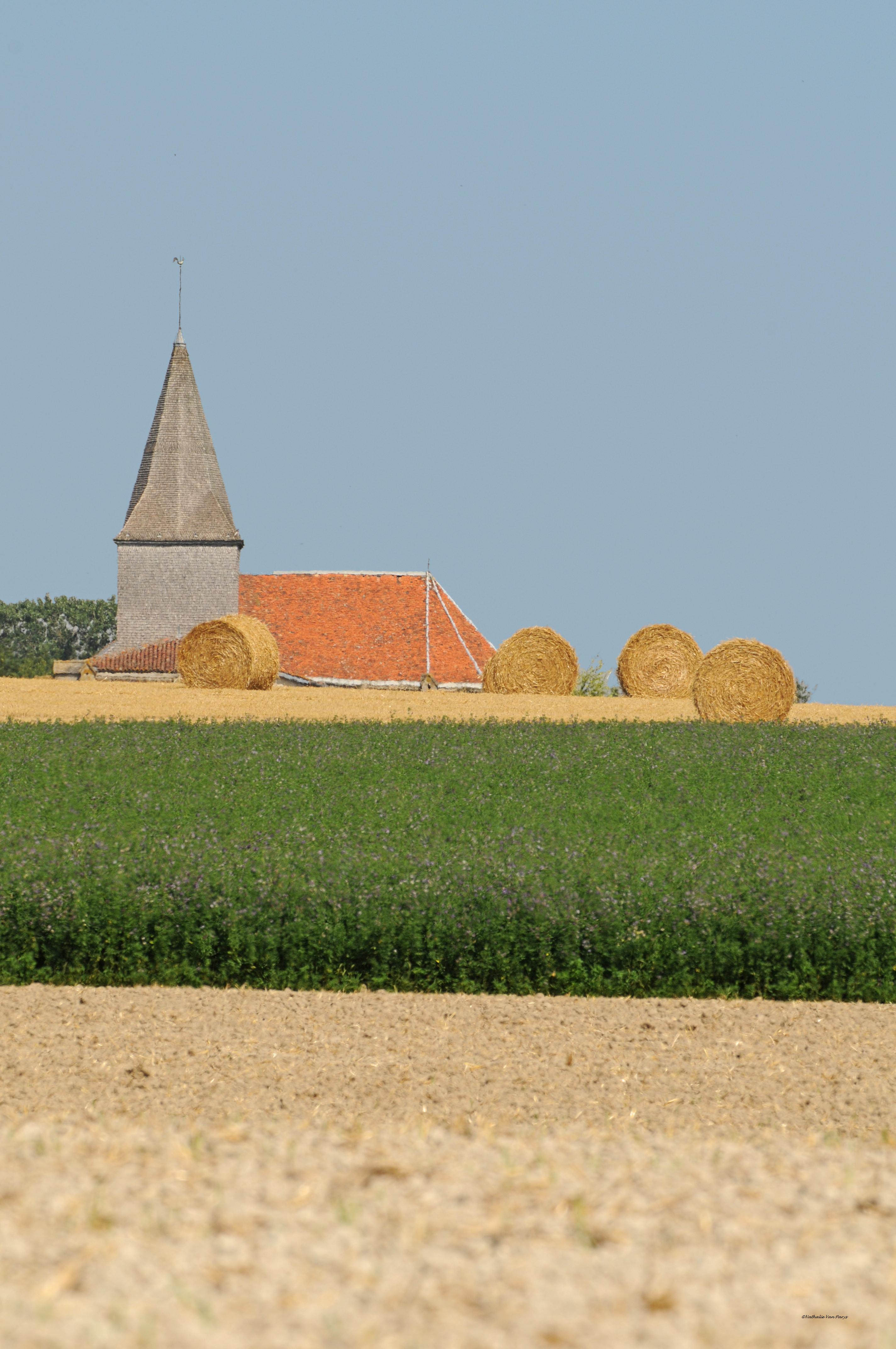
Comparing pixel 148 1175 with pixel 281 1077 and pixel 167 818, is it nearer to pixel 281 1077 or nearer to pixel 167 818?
pixel 281 1077

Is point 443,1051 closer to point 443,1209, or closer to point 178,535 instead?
point 443,1209

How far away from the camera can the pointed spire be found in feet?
173

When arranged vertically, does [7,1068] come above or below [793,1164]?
below

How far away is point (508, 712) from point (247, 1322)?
1007 inches

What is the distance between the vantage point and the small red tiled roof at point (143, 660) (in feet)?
169

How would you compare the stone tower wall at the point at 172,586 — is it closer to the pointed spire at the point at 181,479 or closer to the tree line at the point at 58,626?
the pointed spire at the point at 181,479

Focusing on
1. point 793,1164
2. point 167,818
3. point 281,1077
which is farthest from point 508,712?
point 793,1164

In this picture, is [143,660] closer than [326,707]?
No

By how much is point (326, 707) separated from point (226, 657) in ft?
12.2

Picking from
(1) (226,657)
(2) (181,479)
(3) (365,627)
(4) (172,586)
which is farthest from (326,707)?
(2) (181,479)

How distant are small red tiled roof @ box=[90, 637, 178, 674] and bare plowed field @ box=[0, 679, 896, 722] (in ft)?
53.7

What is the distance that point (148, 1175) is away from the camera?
17.2 feet

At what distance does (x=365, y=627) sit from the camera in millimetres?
52812

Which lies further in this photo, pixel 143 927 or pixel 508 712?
pixel 508 712
